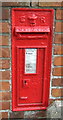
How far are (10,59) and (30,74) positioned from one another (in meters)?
0.21

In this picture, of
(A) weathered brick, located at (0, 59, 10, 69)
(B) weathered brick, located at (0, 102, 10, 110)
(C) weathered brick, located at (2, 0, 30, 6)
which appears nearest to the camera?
(C) weathered brick, located at (2, 0, 30, 6)

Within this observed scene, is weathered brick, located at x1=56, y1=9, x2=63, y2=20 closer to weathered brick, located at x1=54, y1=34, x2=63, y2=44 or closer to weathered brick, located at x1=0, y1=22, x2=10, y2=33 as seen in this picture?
weathered brick, located at x1=54, y1=34, x2=63, y2=44

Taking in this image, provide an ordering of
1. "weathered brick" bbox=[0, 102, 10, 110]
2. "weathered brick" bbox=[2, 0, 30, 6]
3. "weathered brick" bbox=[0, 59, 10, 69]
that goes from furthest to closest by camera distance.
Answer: "weathered brick" bbox=[0, 102, 10, 110] < "weathered brick" bbox=[0, 59, 10, 69] < "weathered brick" bbox=[2, 0, 30, 6]

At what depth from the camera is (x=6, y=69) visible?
1.64 m

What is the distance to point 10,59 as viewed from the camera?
63.4 inches

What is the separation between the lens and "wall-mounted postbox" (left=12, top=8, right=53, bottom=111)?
1.51m

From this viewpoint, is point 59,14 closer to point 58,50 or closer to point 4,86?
point 58,50

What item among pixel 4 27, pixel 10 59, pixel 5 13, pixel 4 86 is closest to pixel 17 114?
pixel 4 86

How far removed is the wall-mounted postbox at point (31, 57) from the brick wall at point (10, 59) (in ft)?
0.13

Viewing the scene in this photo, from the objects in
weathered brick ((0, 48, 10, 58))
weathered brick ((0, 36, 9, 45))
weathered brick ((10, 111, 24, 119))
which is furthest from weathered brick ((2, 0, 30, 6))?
weathered brick ((10, 111, 24, 119))

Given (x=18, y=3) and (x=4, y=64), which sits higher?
(x=18, y=3)

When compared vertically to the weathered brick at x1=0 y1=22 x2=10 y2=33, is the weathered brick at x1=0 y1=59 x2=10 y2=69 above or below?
below

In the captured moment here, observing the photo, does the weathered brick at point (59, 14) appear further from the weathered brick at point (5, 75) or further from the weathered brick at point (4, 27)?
the weathered brick at point (5, 75)

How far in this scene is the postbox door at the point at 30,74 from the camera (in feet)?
5.21
